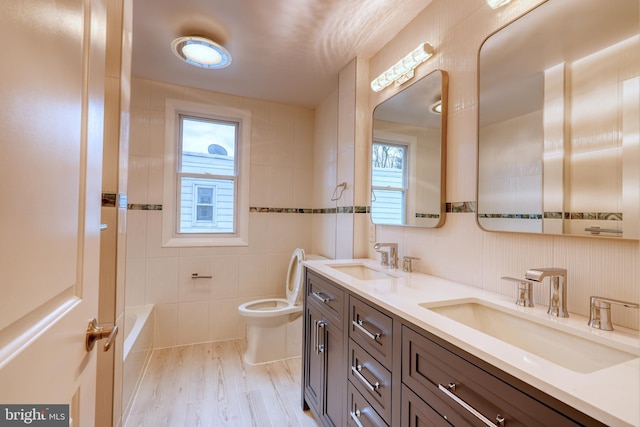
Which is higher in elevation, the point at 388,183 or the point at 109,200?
the point at 388,183

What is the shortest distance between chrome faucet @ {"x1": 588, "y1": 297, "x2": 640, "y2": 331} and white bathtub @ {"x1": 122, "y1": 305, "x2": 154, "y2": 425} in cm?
210

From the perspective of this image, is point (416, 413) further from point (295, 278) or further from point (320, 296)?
point (295, 278)

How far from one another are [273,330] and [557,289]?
6.71 ft

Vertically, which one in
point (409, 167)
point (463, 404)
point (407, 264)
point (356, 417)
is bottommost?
point (356, 417)

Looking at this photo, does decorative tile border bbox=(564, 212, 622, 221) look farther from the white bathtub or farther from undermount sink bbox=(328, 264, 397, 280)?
the white bathtub

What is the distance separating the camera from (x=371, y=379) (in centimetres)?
112

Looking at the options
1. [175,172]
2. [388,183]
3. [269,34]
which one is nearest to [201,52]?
[269,34]

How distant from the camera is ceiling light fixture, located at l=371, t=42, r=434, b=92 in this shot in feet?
5.16

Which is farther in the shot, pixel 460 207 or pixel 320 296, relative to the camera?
pixel 320 296

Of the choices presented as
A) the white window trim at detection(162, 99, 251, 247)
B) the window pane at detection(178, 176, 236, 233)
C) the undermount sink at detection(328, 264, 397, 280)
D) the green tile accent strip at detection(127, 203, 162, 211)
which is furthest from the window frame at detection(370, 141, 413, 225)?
the green tile accent strip at detection(127, 203, 162, 211)

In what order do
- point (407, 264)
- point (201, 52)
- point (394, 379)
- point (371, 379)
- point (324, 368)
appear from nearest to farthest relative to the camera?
point (394, 379) < point (371, 379) < point (324, 368) < point (407, 264) < point (201, 52)

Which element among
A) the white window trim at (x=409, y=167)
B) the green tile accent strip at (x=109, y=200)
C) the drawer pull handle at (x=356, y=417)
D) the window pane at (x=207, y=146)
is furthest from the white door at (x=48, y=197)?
the window pane at (x=207, y=146)

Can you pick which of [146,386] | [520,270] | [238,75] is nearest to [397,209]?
[520,270]

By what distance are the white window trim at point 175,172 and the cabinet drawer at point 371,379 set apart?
191 centimetres
